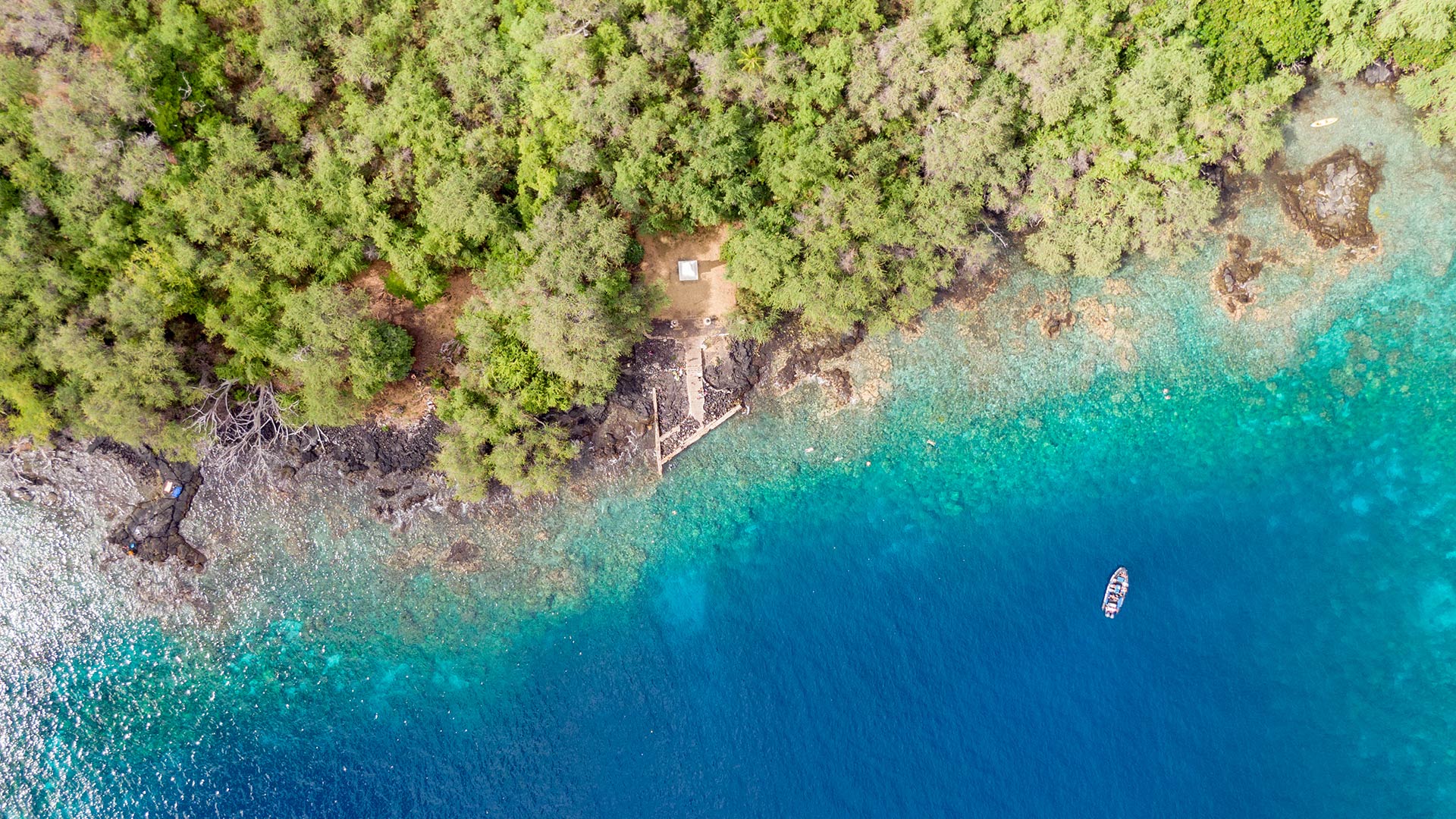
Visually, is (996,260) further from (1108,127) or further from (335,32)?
(335,32)

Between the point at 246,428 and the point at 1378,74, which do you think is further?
the point at 246,428

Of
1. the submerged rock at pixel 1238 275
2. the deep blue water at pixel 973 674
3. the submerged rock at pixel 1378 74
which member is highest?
the submerged rock at pixel 1378 74

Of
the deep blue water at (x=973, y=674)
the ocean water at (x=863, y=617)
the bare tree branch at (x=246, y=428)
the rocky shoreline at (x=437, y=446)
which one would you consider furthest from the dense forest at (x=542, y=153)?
the deep blue water at (x=973, y=674)

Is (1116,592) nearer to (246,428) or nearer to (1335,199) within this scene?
(1335,199)

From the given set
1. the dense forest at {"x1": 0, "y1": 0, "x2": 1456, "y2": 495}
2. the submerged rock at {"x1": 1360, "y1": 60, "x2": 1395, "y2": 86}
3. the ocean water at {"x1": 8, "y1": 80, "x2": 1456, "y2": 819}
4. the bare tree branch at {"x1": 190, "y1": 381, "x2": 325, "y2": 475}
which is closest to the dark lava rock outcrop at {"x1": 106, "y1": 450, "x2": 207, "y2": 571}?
the ocean water at {"x1": 8, "y1": 80, "x2": 1456, "y2": 819}

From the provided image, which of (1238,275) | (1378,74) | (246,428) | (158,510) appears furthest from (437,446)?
(1378,74)

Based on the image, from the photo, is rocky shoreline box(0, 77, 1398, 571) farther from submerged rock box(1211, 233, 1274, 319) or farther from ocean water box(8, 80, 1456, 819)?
ocean water box(8, 80, 1456, 819)

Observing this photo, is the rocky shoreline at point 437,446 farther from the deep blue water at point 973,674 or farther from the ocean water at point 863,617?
the deep blue water at point 973,674
